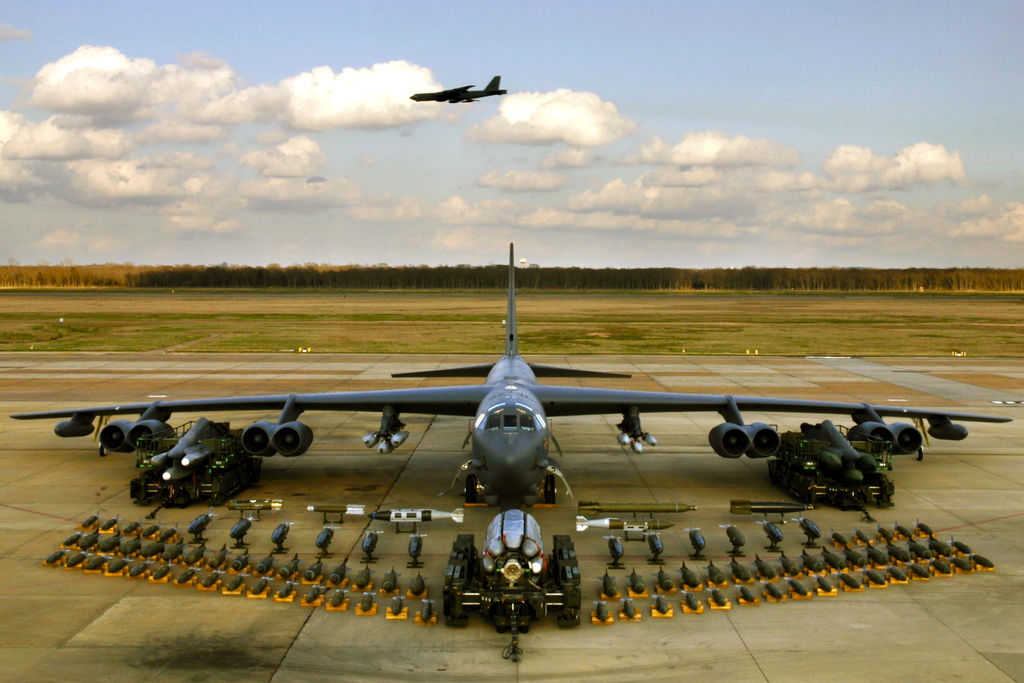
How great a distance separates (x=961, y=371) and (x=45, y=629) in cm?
5225

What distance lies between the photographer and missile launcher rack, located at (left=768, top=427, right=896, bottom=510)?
70.2ft

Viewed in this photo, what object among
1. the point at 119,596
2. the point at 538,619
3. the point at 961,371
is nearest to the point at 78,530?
the point at 119,596

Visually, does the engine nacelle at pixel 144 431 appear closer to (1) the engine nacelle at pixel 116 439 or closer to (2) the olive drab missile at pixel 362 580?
(1) the engine nacelle at pixel 116 439

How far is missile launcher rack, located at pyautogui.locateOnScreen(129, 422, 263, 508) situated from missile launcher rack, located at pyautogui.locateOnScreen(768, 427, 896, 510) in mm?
16155

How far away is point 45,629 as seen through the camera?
44.6 ft

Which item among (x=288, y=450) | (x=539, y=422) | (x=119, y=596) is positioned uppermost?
(x=539, y=422)

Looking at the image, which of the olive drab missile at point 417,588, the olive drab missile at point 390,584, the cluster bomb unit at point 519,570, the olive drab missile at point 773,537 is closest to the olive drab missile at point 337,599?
the cluster bomb unit at point 519,570

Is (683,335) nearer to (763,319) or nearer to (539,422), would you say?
(763,319)

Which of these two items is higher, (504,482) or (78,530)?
(504,482)

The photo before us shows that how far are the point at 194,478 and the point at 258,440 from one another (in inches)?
78.2

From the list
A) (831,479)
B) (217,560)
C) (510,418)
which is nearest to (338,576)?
(217,560)

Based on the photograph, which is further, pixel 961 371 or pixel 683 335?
pixel 683 335

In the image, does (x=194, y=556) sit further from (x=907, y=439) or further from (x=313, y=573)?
(x=907, y=439)

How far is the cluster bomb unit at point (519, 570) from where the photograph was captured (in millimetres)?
13852
